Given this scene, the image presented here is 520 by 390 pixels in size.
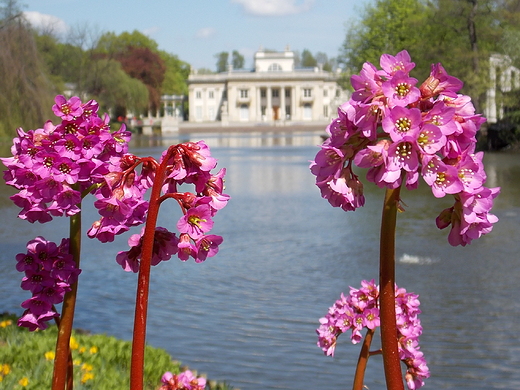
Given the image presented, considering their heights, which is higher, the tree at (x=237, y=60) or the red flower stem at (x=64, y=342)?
the tree at (x=237, y=60)

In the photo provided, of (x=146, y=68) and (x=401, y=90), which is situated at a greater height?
(x=146, y=68)

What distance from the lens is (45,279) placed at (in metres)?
2.56

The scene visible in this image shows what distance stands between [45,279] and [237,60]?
174718mm

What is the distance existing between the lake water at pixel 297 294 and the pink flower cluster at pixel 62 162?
3.19 meters

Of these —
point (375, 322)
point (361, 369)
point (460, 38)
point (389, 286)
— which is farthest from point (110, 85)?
point (389, 286)

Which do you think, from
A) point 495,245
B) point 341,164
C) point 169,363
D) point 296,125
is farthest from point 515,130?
point 296,125

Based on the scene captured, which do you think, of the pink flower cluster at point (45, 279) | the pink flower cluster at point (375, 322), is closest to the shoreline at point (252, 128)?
the pink flower cluster at point (375, 322)

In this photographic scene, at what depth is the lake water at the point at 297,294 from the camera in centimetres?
585

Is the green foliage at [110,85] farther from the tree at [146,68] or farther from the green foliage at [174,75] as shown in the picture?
the green foliage at [174,75]

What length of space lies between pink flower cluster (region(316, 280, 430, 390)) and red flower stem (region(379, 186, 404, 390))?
1221mm

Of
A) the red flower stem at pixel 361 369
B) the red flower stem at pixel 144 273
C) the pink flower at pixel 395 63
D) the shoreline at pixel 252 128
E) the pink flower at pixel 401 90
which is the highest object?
the pink flower at pixel 395 63

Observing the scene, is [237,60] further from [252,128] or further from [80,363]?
[80,363]

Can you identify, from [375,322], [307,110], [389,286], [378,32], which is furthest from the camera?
[307,110]

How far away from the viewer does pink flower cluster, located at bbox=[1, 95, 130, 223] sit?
242cm
